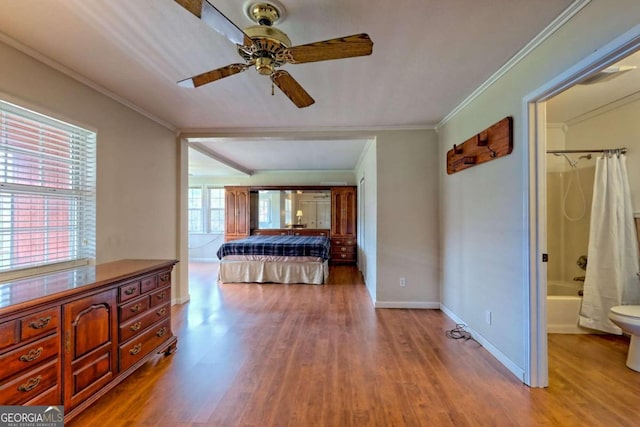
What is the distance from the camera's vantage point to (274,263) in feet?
17.2

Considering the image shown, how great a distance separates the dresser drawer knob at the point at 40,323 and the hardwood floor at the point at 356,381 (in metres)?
0.65

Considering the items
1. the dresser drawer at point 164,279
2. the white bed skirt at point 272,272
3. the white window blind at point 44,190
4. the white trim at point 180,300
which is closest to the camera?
the white window blind at point 44,190

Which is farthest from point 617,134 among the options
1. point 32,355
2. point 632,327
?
point 32,355

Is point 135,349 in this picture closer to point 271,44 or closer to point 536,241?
point 271,44

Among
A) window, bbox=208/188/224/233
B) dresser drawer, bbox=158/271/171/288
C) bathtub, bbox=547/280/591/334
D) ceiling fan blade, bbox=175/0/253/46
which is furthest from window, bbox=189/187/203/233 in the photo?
bathtub, bbox=547/280/591/334

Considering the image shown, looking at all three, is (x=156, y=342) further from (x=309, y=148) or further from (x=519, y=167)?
(x=309, y=148)

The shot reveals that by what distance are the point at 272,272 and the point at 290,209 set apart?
2650mm

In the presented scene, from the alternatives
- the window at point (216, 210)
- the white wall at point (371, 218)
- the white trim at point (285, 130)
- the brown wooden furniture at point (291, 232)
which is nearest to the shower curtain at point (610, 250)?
the white trim at point (285, 130)

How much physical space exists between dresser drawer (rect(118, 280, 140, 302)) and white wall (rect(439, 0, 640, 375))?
285cm

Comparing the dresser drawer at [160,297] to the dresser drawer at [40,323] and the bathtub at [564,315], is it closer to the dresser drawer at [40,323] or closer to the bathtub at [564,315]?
the dresser drawer at [40,323]

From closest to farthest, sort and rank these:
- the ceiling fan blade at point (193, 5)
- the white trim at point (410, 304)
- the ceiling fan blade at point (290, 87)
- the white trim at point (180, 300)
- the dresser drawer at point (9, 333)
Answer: the ceiling fan blade at point (193, 5) < the dresser drawer at point (9, 333) < the ceiling fan blade at point (290, 87) < the white trim at point (410, 304) < the white trim at point (180, 300)

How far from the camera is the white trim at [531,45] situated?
1582mm

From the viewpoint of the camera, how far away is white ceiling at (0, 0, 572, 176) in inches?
63.5

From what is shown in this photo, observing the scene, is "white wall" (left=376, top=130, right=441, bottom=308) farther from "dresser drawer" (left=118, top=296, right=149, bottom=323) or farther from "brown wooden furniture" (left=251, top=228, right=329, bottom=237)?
"brown wooden furniture" (left=251, top=228, right=329, bottom=237)
